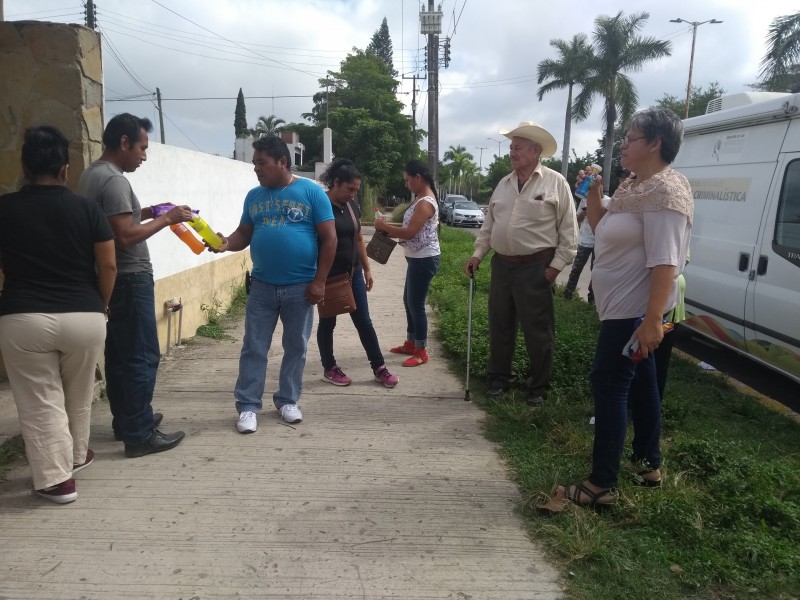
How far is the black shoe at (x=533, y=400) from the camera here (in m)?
4.57

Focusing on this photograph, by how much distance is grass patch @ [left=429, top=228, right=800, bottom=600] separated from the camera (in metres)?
2.61

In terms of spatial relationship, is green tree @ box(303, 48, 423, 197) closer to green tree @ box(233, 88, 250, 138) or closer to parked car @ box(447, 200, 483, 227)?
parked car @ box(447, 200, 483, 227)

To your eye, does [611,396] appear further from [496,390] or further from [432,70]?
[432,70]

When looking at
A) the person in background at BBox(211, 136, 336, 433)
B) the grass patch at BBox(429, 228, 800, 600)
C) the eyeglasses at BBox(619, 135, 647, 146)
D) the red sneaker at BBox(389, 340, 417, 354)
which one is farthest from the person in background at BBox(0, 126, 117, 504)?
the red sneaker at BBox(389, 340, 417, 354)

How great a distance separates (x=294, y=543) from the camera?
281 cm

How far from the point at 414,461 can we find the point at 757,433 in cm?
250

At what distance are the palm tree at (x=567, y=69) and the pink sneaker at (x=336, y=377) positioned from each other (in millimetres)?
35289

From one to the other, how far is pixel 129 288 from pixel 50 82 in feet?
5.50

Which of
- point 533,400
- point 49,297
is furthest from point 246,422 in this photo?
point 533,400

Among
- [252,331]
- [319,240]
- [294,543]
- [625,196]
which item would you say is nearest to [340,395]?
[252,331]

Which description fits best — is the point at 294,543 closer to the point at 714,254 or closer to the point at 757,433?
the point at 757,433

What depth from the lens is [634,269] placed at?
298 cm

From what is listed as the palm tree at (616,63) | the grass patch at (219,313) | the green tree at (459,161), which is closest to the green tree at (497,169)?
the green tree at (459,161)

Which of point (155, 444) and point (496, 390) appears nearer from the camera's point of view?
point (155, 444)
